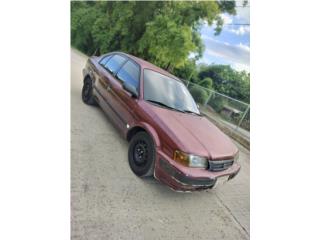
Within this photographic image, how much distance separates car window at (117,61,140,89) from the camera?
2.76 m

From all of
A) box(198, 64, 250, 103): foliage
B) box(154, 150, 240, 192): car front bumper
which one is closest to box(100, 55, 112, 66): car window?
box(198, 64, 250, 103): foliage

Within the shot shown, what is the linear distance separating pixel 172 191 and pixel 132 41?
1.35 metres

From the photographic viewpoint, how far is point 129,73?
9.15 ft

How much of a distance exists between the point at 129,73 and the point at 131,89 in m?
0.17

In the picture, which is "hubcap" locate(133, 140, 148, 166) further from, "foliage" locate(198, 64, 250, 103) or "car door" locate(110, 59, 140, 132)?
"foliage" locate(198, 64, 250, 103)

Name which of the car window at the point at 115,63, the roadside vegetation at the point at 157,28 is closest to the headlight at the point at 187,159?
the roadside vegetation at the point at 157,28

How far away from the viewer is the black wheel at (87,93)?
108 inches

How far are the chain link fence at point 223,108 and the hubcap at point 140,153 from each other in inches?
26.0

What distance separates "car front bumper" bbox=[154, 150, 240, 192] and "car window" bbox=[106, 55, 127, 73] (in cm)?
86

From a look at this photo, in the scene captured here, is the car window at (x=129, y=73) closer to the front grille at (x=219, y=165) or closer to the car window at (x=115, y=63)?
the car window at (x=115, y=63)

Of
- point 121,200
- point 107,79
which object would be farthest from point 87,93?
point 121,200
